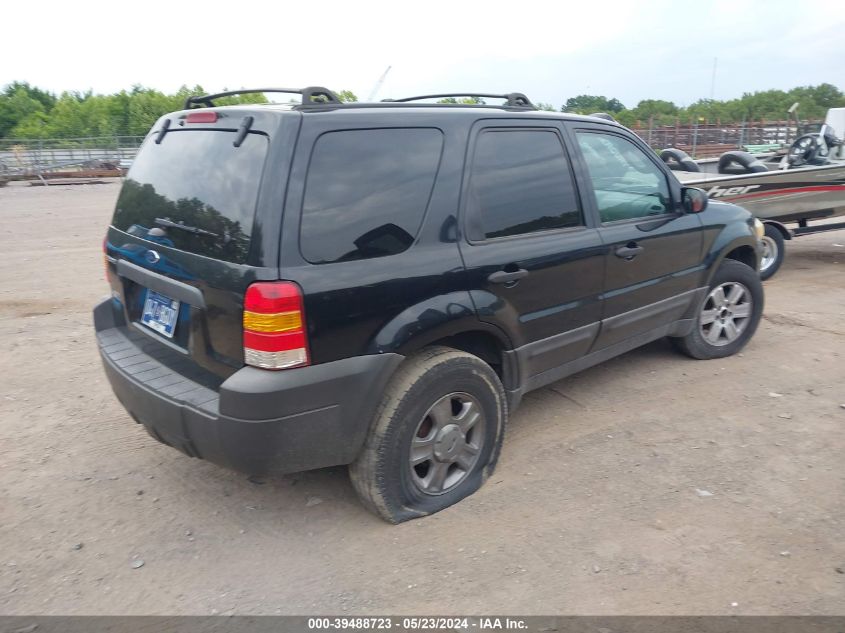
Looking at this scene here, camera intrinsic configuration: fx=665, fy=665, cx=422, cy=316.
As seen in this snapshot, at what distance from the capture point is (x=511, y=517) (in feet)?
10.6

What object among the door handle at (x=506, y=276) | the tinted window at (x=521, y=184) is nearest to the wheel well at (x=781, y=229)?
the tinted window at (x=521, y=184)

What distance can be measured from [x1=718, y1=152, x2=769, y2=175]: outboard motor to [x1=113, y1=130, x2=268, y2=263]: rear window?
754cm

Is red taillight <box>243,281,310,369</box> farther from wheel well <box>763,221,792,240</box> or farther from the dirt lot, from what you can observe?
wheel well <box>763,221,792,240</box>

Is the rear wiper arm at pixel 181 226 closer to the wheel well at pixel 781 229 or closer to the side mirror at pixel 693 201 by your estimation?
the side mirror at pixel 693 201

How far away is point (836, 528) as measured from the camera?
10.1ft

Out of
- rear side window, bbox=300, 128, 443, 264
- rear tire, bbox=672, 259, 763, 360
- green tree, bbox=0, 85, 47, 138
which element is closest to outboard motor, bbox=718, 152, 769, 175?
rear tire, bbox=672, 259, 763, 360

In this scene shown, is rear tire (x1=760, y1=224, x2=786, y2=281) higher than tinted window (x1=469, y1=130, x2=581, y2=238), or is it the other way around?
tinted window (x1=469, y1=130, x2=581, y2=238)

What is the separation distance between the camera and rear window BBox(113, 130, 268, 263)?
2.73m

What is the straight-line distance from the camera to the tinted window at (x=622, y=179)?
13.0 feet

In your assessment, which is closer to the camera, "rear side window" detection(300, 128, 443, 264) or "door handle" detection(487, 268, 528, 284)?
"rear side window" detection(300, 128, 443, 264)
